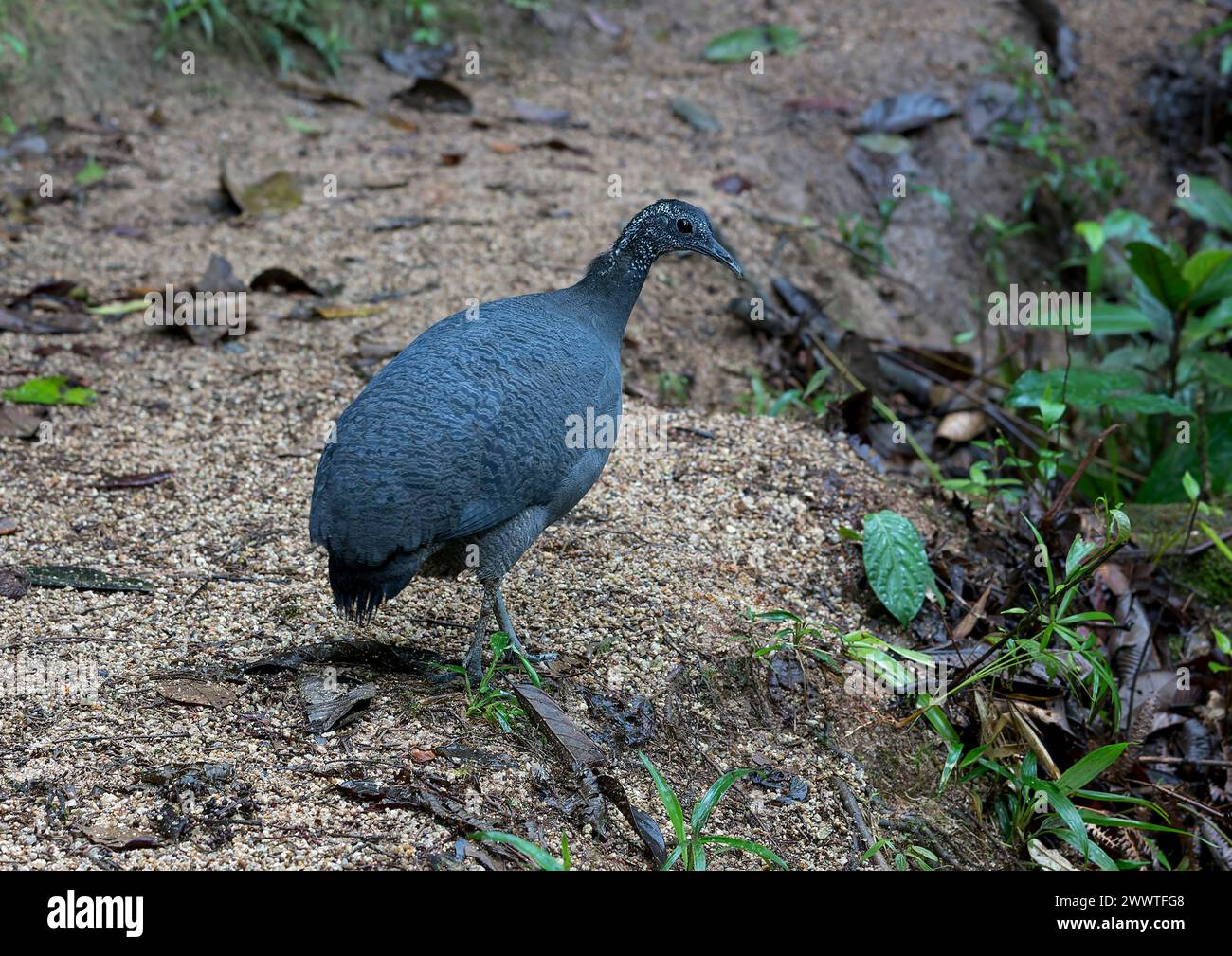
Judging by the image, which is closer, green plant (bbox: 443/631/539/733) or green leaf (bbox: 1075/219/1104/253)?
green plant (bbox: 443/631/539/733)

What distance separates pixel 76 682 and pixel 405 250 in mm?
3559

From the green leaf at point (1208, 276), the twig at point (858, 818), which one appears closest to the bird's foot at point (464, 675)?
the twig at point (858, 818)

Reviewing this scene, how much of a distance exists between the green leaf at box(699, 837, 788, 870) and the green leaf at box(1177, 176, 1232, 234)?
604 centimetres

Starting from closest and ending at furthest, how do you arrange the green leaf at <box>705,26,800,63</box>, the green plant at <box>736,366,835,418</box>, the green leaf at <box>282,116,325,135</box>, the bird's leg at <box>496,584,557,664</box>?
the bird's leg at <box>496,584,557,664</box> → the green plant at <box>736,366,835,418</box> → the green leaf at <box>282,116,325,135</box> → the green leaf at <box>705,26,800,63</box>

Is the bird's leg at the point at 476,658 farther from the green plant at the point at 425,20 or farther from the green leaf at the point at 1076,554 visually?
the green plant at the point at 425,20

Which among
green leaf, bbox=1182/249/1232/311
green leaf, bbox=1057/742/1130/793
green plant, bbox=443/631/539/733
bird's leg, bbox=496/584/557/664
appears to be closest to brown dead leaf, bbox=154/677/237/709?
green plant, bbox=443/631/539/733

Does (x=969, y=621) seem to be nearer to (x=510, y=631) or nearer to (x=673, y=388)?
(x=510, y=631)

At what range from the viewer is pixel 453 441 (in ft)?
11.1

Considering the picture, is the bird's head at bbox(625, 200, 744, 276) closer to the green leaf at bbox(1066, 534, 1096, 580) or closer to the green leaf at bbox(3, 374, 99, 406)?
the green leaf at bbox(1066, 534, 1096, 580)

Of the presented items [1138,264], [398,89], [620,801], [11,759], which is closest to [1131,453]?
[1138,264]

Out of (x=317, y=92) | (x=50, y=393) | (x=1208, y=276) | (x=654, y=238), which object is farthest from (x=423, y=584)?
(x=317, y=92)

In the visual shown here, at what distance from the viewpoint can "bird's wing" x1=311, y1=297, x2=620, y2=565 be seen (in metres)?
3.28

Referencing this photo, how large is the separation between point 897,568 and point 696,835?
1.52m
